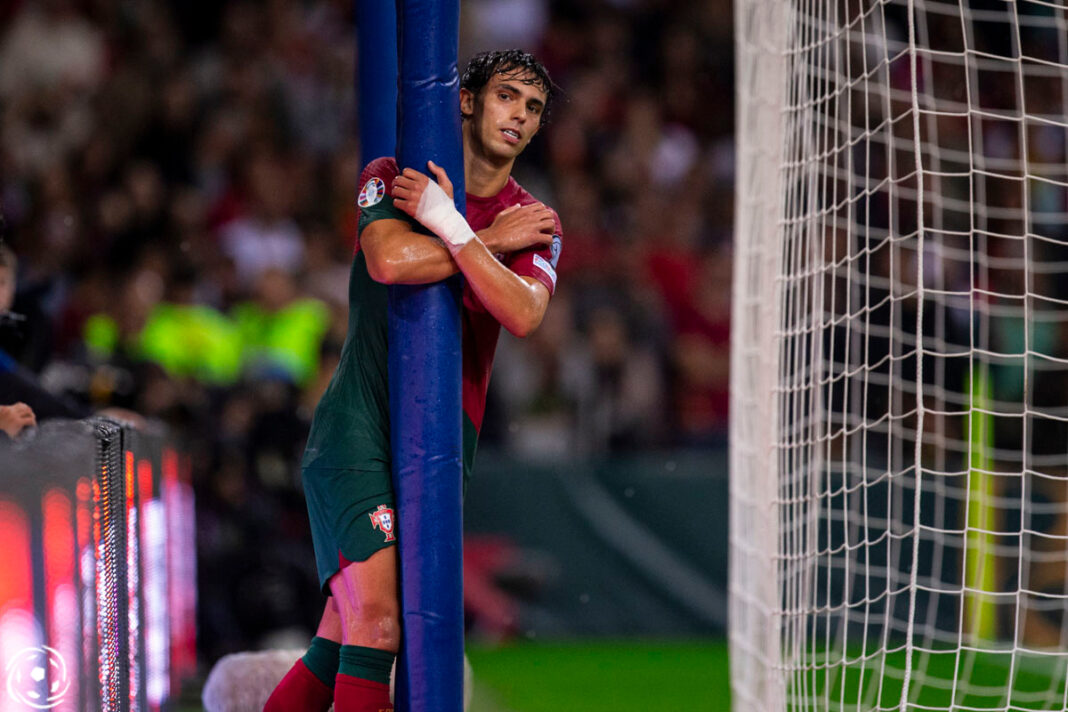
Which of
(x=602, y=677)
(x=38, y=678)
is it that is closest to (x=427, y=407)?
(x=38, y=678)

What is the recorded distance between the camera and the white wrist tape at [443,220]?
2965 mm

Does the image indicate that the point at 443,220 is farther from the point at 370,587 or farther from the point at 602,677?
the point at 602,677

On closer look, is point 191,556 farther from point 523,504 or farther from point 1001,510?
point 1001,510

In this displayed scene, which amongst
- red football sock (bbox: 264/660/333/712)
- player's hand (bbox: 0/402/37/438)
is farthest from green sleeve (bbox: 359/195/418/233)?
red football sock (bbox: 264/660/333/712)

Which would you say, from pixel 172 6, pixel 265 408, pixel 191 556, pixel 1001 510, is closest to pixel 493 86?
pixel 191 556

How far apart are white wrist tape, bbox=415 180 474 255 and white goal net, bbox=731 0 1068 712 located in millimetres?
1534

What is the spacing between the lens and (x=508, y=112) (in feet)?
10.3

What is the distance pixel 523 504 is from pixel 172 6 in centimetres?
534

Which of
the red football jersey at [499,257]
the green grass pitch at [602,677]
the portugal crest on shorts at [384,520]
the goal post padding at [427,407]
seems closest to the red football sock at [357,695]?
the goal post padding at [427,407]

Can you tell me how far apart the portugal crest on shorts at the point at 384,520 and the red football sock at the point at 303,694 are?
1.70ft

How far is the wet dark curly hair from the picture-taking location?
3.15 m

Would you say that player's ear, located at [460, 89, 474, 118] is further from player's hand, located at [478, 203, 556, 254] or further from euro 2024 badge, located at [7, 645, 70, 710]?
euro 2024 badge, located at [7, 645, 70, 710]

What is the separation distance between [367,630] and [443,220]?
1.04 metres

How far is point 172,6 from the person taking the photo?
10.1m
